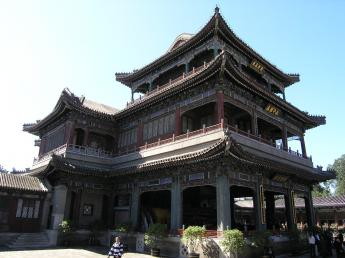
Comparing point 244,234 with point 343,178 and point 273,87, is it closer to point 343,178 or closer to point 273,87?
point 273,87

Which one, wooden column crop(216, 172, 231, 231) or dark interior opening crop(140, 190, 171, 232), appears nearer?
wooden column crop(216, 172, 231, 231)

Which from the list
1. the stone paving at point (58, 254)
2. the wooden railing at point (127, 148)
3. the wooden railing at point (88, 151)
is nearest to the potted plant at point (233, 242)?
the stone paving at point (58, 254)

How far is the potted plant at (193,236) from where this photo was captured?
15.3 meters

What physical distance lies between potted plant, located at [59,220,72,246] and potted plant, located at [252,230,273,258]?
463 inches

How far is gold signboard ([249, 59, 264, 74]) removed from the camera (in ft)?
81.6

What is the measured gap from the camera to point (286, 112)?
24.0 metres

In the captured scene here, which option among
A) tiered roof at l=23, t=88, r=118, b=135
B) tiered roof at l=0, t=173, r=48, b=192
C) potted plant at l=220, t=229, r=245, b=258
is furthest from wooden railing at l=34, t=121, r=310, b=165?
potted plant at l=220, t=229, r=245, b=258

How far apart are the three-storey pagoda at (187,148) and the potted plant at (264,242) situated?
138 cm

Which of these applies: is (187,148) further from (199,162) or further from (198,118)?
(198,118)

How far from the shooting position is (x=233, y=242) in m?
14.0

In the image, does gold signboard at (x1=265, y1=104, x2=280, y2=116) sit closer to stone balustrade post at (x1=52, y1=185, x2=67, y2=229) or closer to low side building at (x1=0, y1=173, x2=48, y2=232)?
stone balustrade post at (x1=52, y1=185, x2=67, y2=229)

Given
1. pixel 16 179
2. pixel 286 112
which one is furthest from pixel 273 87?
pixel 16 179

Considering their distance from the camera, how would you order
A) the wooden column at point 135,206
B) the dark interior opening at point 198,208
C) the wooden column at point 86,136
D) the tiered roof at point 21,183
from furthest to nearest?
the wooden column at point 86,136
the dark interior opening at point 198,208
the tiered roof at point 21,183
the wooden column at point 135,206

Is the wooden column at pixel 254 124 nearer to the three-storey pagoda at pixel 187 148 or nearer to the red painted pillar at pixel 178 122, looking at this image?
the three-storey pagoda at pixel 187 148
